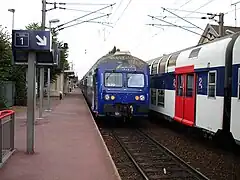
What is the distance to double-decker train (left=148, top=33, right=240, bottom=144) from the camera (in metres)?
10.2

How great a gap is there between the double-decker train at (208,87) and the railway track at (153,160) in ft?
4.42

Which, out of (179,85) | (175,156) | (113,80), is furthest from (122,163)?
(113,80)

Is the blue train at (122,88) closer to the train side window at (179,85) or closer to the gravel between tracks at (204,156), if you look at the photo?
the gravel between tracks at (204,156)

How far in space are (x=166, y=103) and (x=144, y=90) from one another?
1341 mm

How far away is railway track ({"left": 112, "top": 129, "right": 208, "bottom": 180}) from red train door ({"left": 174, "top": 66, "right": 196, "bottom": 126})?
1.32 m

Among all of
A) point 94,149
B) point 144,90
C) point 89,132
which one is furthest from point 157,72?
point 94,149

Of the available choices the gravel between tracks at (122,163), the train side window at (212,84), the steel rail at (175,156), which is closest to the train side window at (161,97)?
the steel rail at (175,156)

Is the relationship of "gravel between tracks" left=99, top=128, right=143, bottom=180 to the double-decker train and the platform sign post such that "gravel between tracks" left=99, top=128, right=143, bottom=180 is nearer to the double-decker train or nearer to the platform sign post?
the platform sign post

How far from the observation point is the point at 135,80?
18.2 metres

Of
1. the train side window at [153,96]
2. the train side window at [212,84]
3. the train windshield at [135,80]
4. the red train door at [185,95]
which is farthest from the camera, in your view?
the train side window at [153,96]

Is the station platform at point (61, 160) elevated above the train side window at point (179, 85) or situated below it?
below

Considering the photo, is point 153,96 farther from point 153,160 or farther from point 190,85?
point 153,160

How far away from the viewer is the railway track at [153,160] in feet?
30.9

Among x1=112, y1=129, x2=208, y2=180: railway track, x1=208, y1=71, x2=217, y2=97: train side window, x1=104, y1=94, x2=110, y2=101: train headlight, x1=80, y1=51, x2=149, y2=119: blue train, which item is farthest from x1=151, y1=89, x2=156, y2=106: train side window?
x1=208, y1=71, x2=217, y2=97: train side window
